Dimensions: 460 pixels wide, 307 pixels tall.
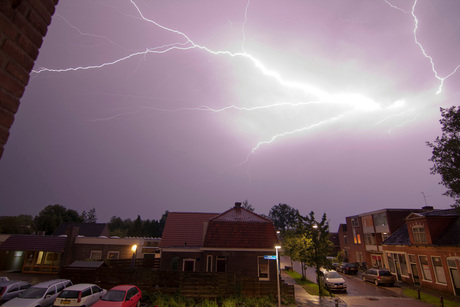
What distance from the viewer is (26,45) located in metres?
2.09

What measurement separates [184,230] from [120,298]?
14.1 meters

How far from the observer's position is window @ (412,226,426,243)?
2581 cm

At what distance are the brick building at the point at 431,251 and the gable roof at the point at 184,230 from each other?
922 inches

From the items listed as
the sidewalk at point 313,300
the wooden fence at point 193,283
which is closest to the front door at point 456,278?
the sidewalk at point 313,300

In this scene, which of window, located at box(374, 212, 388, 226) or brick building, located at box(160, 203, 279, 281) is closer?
brick building, located at box(160, 203, 279, 281)

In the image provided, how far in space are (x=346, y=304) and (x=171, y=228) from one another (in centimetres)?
1825

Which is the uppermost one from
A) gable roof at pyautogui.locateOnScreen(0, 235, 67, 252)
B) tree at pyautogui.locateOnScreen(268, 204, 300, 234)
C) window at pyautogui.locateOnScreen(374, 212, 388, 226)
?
tree at pyautogui.locateOnScreen(268, 204, 300, 234)

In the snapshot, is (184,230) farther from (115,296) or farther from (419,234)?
(419,234)

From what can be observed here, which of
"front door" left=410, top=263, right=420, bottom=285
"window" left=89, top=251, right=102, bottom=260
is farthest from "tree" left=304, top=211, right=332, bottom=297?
"window" left=89, top=251, right=102, bottom=260

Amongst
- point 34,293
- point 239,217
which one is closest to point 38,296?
point 34,293

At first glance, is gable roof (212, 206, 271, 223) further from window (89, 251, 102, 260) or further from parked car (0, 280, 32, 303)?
window (89, 251, 102, 260)

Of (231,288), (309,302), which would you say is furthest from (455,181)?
(231,288)

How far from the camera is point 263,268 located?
22.0 meters

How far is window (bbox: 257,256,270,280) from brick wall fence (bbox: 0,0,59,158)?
23.0 metres
